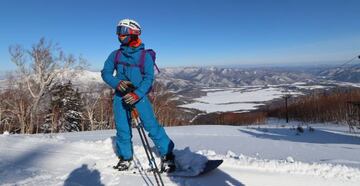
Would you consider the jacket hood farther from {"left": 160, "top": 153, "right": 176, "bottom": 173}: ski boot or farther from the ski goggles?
{"left": 160, "top": 153, "right": 176, "bottom": 173}: ski boot

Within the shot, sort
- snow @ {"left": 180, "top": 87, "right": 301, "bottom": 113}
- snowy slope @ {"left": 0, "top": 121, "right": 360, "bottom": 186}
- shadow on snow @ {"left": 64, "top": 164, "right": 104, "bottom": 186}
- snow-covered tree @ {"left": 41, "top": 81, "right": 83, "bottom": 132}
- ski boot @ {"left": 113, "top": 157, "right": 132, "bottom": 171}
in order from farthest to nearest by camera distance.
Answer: snow @ {"left": 180, "top": 87, "right": 301, "bottom": 113}, snow-covered tree @ {"left": 41, "top": 81, "right": 83, "bottom": 132}, ski boot @ {"left": 113, "top": 157, "right": 132, "bottom": 171}, snowy slope @ {"left": 0, "top": 121, "right": 360, "bottom": 186}, shadow on snow @ {"left": 64, "top": 164, "right": 104, "bottom": 186}

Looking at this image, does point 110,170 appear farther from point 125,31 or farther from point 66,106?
point 66,106

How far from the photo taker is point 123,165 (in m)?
4.44

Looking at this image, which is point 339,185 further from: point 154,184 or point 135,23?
point 135,23

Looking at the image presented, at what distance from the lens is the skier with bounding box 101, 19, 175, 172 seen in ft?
14.1

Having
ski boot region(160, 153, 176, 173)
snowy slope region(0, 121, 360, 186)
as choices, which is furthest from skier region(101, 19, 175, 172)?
snowy slope region(0, 121, 360, 186)

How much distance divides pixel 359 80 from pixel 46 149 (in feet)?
403

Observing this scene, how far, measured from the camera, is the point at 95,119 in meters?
32.4

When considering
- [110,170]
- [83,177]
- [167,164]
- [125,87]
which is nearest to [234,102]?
[167,164]

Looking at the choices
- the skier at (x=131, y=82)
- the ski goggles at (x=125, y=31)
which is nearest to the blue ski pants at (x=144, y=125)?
the skier at (x=131, y=82)

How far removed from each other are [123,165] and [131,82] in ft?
3.74

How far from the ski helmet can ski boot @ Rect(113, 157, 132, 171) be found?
1743mm

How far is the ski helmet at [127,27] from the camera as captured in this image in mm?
4324

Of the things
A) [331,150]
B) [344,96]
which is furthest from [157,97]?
[331,150]
